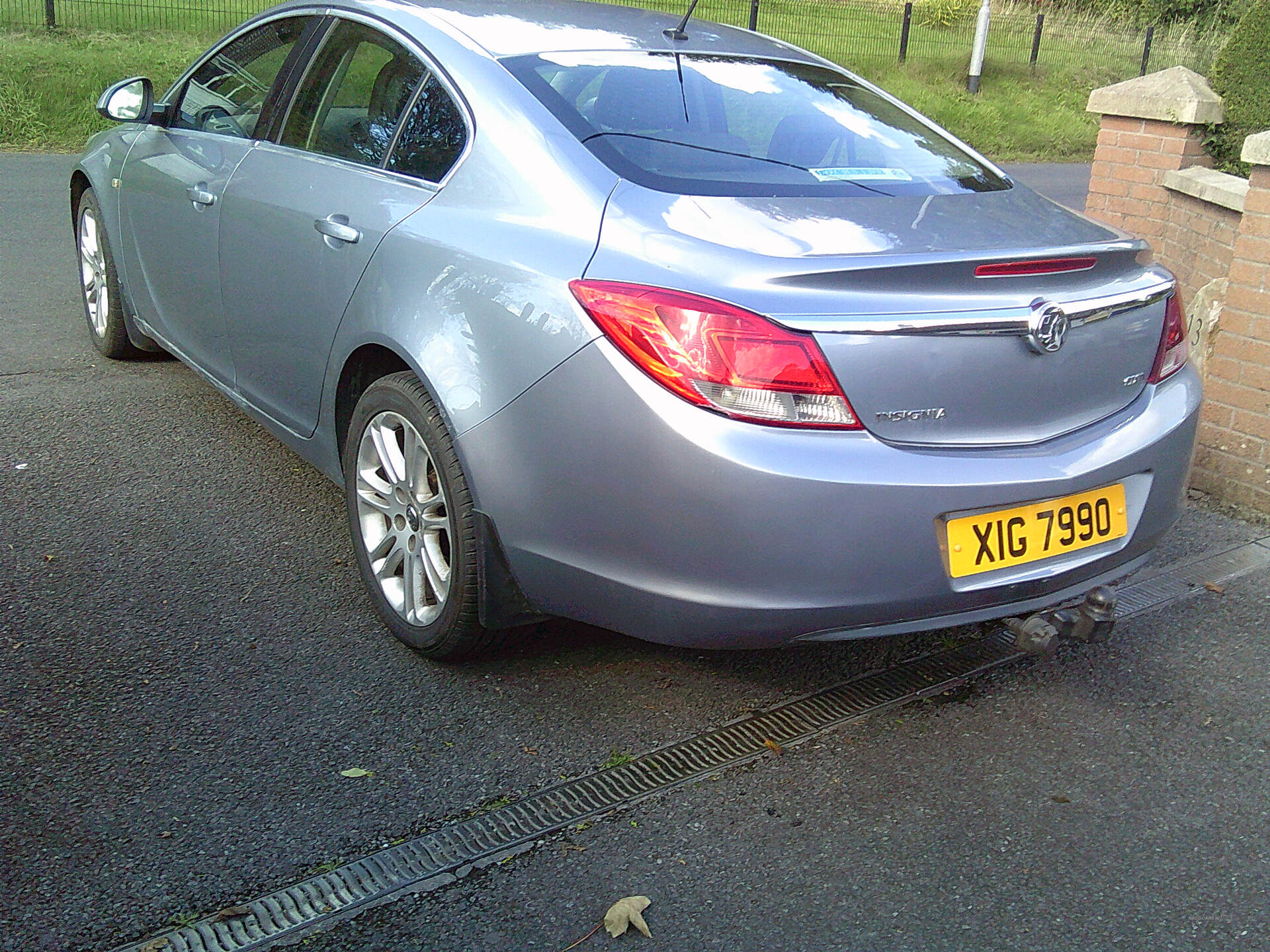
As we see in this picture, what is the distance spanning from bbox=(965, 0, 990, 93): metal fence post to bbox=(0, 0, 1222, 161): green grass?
24cm

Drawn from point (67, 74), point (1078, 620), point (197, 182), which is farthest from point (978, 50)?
point (1078, 620)

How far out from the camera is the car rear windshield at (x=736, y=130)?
9.46 ft

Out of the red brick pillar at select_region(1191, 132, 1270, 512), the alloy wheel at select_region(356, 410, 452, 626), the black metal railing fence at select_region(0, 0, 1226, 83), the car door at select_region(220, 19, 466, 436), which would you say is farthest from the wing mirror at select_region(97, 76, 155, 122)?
the black metal railing fence at select_region(0, 0, 1226, 83)

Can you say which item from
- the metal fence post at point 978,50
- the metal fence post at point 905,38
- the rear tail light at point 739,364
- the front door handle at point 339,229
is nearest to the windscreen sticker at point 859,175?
the rear tail light at point 739,364

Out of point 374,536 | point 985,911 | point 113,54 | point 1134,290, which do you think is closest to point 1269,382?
point 1134,290

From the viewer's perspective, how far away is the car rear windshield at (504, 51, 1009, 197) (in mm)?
2885

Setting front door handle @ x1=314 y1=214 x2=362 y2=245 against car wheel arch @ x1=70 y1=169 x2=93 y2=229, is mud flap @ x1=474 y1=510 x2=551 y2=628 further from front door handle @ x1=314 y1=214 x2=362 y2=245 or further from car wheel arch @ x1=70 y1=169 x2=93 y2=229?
car wheel arch @ x1=70 y1=169 x2=93 y2=229

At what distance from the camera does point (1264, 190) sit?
436 centimetres

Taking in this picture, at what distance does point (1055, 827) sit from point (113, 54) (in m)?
14.7

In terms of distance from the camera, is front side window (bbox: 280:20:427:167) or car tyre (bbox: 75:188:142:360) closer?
front side window (bbox: 280:20:427:167)

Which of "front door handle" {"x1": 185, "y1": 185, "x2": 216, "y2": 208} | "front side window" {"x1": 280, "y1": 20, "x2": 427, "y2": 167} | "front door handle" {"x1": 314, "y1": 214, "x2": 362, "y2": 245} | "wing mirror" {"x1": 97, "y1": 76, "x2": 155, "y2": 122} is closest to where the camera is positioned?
"front door handle" {"x1": 314, "y1": 214, "x2": 362, "y2": 245}

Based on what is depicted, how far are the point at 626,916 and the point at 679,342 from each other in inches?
42.0

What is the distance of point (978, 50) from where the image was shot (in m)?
20.8

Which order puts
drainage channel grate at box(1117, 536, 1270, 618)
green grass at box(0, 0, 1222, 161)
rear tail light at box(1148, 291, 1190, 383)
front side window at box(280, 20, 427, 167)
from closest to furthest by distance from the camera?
1. rear tail light at box(1148, 291, 1190, 383)
2. front side window at box(280, 20, 427, 167)
3. drainage channel grate at box(1117, 536, 1270, 618)
4. green grass at box(0, 0, 1222, 161)
